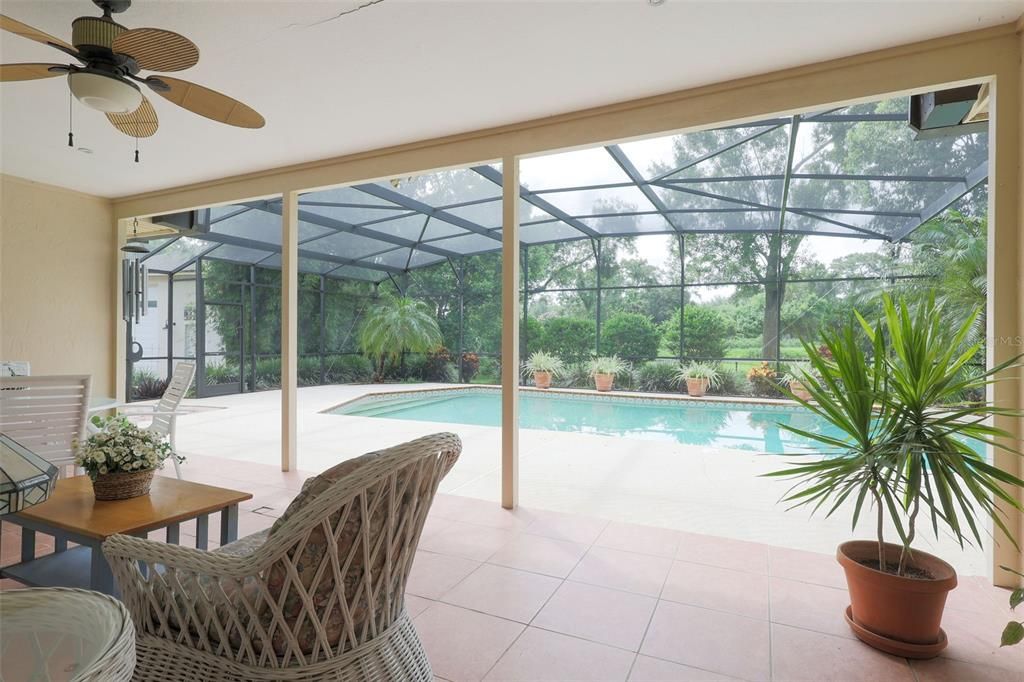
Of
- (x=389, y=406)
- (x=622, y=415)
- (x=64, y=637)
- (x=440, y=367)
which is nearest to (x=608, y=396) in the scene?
(x=622, y=415)

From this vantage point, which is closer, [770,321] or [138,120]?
[138,120]

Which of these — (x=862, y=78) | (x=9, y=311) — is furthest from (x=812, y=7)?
(x=9, y=311)

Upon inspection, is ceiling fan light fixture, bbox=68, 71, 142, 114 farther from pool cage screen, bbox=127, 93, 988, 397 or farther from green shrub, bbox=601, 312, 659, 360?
green shrub, bbox=601, 312, 659, 360

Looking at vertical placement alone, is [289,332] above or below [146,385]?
above

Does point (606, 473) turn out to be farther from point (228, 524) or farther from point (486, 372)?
point (486, 372)

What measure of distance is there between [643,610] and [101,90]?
9.95 feet

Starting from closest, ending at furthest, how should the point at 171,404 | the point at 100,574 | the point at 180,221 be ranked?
the point at 100,574
the point at 171,404
the point at 180,221

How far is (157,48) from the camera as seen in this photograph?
75.8 inches

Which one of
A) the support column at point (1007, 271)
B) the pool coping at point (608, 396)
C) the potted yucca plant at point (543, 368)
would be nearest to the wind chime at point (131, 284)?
the pool coping at point (608, 396)

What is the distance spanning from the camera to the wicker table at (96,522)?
1.84 m

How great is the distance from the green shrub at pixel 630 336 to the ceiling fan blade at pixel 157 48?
991cm

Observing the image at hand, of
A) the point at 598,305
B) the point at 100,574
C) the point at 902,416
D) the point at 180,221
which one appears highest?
the point at 180,221

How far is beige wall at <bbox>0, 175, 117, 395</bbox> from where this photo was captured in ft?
15.9

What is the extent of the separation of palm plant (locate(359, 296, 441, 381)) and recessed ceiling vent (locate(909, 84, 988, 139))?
9624 mm
